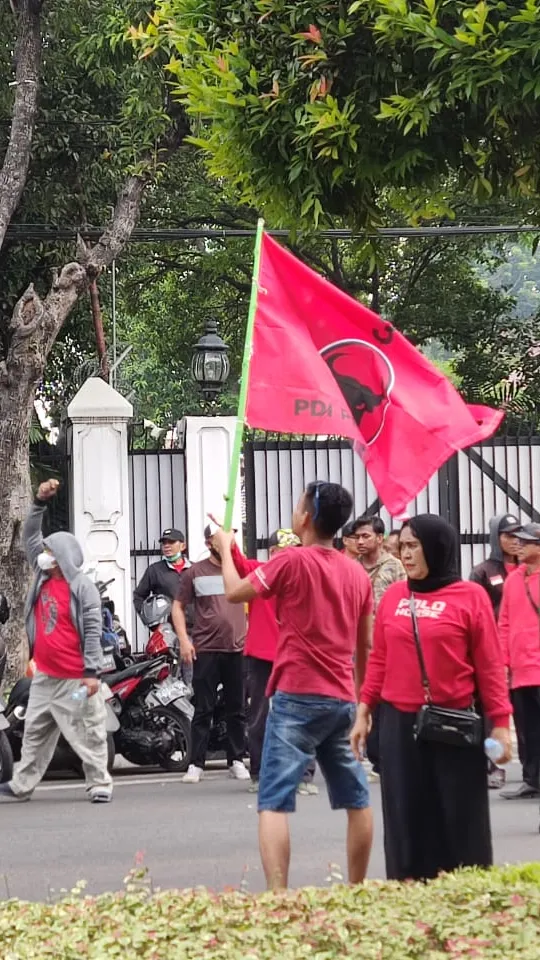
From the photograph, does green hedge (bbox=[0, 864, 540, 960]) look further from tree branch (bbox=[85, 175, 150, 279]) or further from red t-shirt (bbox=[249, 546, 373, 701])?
tree branch (bbox=[85, 175, 150, 279])

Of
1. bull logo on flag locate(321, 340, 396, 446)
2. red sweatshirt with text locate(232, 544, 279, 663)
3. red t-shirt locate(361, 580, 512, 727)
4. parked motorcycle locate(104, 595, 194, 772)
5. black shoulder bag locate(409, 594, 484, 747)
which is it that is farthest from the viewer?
parked motorcycle locate(104, 595, 194, 772)

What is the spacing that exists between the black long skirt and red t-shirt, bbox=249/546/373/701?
0.59 meters

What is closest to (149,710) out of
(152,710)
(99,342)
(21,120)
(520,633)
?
(152,710)

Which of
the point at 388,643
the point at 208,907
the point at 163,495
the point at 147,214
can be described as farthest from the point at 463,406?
the point at 147,214

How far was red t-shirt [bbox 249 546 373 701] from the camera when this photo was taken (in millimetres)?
Result: 6672

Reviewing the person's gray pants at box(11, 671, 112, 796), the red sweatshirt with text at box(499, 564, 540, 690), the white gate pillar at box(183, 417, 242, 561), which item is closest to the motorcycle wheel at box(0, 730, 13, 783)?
the person's gray pants at box(11, 671, 112, 796)

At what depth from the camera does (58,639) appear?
10.1 metres

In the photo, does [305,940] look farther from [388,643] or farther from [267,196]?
[267,196]

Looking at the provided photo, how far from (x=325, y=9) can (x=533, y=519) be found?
1167 centimetres

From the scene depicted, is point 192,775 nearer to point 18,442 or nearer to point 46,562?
point 46,562

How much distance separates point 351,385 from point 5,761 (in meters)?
5.06

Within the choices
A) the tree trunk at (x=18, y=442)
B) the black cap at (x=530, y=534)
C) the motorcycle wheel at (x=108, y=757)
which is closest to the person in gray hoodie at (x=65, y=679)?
the motorcycle wheel at (x=108, y=757)

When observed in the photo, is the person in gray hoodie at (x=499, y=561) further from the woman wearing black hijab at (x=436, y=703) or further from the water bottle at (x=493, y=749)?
the water bottle at (x=493, y=749)

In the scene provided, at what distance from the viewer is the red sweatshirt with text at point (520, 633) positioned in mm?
9594
